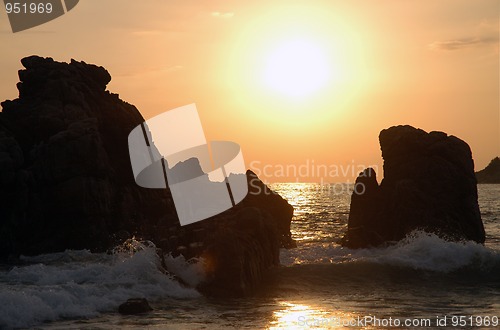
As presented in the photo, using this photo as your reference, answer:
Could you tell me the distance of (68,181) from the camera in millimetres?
47844

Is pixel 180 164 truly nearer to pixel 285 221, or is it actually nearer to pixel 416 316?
pixel 285 221

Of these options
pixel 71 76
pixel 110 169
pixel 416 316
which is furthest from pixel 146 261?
pixel 71 76

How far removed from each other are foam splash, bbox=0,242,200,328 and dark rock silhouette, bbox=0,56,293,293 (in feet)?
30.6

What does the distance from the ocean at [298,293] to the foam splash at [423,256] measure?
0.05m

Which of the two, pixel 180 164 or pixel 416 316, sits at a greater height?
pixel 180 164

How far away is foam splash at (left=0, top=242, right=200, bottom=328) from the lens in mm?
23250

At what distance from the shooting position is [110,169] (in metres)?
50.0

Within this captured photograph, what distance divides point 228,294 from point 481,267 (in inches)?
584

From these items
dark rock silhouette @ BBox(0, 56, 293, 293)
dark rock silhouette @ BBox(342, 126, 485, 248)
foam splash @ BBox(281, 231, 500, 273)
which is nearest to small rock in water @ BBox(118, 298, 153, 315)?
foam splash @ BBox(281, 231, 500, 273)

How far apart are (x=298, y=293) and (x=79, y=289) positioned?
29.6ft

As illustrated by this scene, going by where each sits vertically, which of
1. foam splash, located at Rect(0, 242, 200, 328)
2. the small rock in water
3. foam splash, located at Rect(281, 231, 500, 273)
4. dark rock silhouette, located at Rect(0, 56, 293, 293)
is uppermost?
dark rock silhouette, located at Rect(0, 56, 293, 293)

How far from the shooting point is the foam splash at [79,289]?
23.2 metres

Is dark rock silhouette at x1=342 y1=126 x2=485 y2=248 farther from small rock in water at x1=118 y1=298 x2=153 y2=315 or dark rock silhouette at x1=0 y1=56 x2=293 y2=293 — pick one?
small rock in water at x1=118 y1=298 x2=153 y2=315

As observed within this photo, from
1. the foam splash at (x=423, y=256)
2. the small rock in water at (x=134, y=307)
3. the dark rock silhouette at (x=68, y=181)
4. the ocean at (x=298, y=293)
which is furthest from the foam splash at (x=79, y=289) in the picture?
the foam splash at (x=423, y=256)
